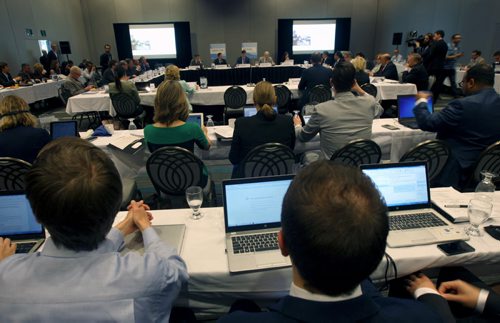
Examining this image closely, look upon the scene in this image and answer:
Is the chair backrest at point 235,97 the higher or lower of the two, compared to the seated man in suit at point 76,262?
lower

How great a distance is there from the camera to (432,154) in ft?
8.07

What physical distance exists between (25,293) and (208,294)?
66cm

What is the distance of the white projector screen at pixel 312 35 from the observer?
12.7m

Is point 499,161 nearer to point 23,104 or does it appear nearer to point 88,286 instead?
point 88,286

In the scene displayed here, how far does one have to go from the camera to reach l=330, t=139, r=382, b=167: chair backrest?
2457 mm

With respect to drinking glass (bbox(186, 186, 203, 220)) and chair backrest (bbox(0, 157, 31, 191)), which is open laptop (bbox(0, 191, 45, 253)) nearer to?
drinking glass (bbox(186, 186, 203, 220))

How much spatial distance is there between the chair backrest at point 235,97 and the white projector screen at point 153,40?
7703 millimetres

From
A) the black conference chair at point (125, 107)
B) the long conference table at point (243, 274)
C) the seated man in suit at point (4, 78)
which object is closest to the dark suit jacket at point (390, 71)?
the black conference chair at point (125, 107)

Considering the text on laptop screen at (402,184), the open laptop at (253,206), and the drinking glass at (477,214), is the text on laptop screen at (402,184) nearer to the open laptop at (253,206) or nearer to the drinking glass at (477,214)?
the drinking glass at (477,214)

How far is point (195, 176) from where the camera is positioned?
2486 millimetres

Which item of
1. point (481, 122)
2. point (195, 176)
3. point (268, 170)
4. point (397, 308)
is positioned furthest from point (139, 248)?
point (481, 122)

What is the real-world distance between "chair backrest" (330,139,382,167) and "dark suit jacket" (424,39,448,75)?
705 centimetres

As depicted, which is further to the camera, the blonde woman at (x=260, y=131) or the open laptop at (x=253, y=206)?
the blonde woman at (x=260, y=131)

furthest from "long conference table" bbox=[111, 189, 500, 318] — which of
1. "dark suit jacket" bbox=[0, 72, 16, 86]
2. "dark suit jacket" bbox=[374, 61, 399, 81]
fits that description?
"dark suit jacket" bbox=[0, 72, 16, 86]
